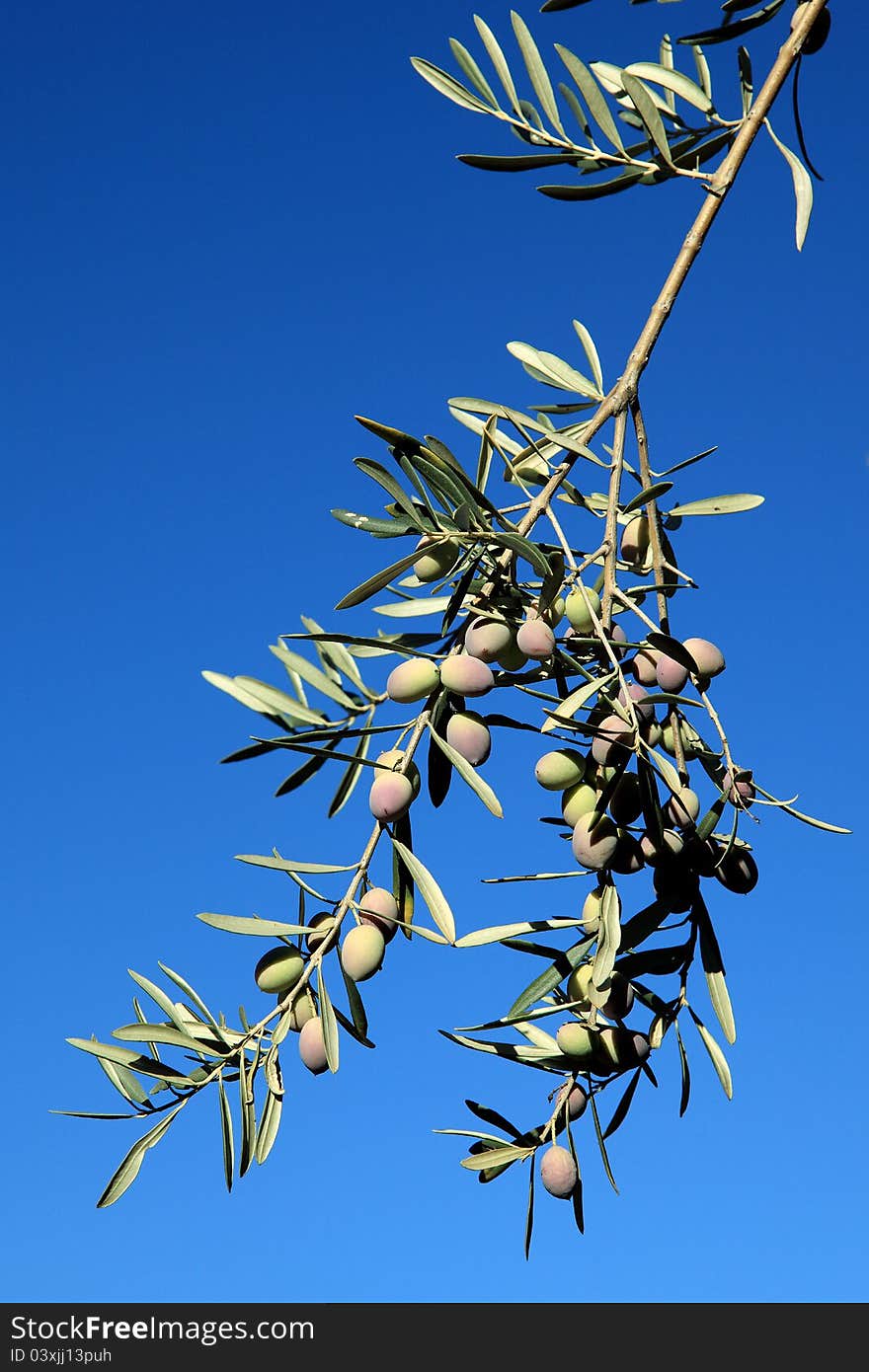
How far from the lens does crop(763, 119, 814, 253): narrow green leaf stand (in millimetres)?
1526

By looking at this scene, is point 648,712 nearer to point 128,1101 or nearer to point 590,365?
point 590,365

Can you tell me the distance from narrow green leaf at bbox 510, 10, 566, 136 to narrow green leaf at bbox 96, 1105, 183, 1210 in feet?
4.31

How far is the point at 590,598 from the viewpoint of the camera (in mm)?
1410

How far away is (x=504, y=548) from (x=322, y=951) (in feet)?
1.57

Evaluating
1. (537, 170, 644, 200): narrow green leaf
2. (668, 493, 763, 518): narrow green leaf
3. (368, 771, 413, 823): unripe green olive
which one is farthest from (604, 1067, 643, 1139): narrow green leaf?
(537, 170, 644, 200): narrow green leaf

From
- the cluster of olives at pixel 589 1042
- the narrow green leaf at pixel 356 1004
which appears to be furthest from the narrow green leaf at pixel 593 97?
the narrow green leaf at pixel 356 1004

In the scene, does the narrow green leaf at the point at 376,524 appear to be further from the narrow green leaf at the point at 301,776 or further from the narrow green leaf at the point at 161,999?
the narrow green leaf at the point at 161,999

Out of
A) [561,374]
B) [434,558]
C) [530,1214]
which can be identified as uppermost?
[561,374]

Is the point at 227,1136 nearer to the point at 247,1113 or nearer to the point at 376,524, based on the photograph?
the point at 247,1113

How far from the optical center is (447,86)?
170 centimetres

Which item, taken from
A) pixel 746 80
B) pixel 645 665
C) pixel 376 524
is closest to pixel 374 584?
pixel 376 524

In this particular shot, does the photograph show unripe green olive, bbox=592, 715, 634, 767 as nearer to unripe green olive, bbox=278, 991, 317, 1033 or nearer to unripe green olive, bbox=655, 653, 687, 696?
unripe green olive, bbox=655, 653, 687, 696

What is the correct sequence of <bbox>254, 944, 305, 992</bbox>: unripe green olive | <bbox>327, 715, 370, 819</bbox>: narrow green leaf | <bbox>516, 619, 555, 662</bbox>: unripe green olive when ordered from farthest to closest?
<bbox>327, 715, 370, 819</bbox>: narrow green leaf
<bbox>254, 944, 305, 992</bbox>: unripe green olive
<bbox>516, 619, 555, 662</bbox>: unripe green olive

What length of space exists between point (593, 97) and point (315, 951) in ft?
3.59
